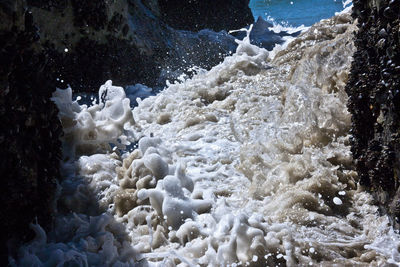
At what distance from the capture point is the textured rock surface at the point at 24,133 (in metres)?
2.88

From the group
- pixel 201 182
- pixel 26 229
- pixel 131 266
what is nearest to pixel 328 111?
pixel 201 182

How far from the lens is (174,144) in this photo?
519 cm

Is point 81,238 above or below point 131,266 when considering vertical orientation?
above

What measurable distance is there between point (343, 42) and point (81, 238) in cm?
399

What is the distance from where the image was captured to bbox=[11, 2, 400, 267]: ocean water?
325cm

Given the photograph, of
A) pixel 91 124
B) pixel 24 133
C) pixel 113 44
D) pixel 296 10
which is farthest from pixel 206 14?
pixel 24 133

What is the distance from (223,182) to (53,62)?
4.01m

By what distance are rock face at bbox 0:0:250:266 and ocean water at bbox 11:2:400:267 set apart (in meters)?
0.34

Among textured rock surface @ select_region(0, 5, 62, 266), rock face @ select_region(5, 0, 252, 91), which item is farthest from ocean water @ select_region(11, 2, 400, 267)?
rock face @ select_region(5, 0, 252, 91)

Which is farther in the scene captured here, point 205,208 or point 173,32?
point 173,32

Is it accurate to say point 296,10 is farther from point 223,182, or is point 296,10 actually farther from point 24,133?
point 24,133

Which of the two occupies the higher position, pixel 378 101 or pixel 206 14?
pixel 206 14

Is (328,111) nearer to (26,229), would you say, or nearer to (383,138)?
(383,138)

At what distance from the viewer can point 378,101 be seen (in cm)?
331
